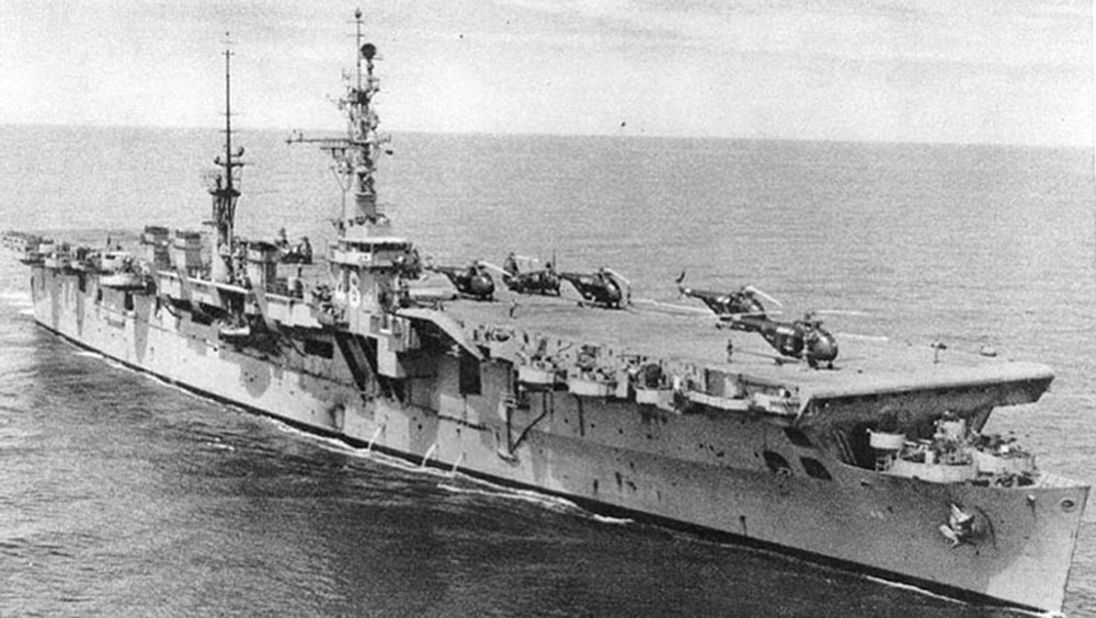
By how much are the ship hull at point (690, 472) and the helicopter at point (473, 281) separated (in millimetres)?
3703

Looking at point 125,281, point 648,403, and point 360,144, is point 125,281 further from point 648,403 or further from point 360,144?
point 648,403

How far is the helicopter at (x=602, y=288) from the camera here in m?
29.0

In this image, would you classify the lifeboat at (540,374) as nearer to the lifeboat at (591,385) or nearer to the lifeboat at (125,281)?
the lifeboat at (591,385)

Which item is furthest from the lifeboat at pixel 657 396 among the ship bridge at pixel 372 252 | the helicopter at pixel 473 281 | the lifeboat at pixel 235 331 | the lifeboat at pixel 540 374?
the lifeboat at pixel 235 331

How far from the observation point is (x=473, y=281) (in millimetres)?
29594

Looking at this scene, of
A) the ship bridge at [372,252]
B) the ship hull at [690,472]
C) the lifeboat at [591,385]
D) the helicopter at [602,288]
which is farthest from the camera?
the helicopter at [602,288]

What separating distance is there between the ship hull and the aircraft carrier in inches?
1.4

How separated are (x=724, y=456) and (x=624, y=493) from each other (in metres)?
2.45

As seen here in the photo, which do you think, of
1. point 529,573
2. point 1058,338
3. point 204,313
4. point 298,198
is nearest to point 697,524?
point 529,573

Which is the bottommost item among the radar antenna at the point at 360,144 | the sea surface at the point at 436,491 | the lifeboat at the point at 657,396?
the sea surface at the point at 436,491

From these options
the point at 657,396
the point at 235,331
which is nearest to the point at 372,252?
the point at 235,331

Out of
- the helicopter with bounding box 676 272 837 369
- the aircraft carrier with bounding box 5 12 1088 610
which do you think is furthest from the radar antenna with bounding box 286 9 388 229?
the helicopter with bounding box 676 272 837 369

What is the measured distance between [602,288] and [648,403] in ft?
27.8

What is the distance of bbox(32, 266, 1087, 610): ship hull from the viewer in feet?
61.8
